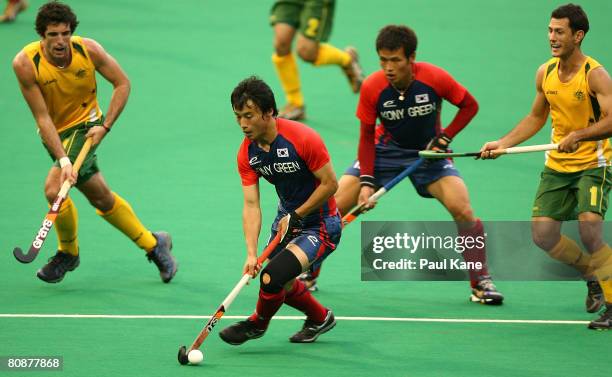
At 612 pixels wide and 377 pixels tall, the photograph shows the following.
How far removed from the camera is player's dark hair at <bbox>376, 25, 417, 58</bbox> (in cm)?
609

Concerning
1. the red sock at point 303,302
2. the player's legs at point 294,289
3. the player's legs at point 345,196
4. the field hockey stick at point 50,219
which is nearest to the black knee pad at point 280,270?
the player's legs at point 294,289

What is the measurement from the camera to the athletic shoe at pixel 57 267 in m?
6.68

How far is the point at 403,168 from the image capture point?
Answer: 655 centimetres

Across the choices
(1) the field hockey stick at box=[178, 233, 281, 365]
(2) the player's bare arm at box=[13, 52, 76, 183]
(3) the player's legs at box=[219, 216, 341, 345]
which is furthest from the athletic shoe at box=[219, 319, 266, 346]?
(2) the player's bare arm at box=[13, 52, 76, 183]

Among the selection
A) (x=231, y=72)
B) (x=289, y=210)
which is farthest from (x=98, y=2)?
(x=289, y=210)

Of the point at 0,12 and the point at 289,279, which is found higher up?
the point at 0,12

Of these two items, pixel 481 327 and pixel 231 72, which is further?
pixel 231 72

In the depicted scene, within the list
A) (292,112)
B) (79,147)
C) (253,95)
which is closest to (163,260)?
(79,147)

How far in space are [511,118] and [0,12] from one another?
6.70m

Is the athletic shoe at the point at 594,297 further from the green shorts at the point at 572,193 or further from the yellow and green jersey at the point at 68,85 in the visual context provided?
the yellow and green jersey at the point at 68,85

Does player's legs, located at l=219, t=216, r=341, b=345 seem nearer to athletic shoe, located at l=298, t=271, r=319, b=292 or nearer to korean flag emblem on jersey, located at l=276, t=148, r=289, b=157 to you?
korean flag emblem on jersey, located at l=276, t=148, r=289, b=157

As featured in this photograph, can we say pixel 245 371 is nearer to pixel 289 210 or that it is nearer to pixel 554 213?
pixel 289 210

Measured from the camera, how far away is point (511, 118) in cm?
1038

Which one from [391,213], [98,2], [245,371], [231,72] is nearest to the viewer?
[245,371]
